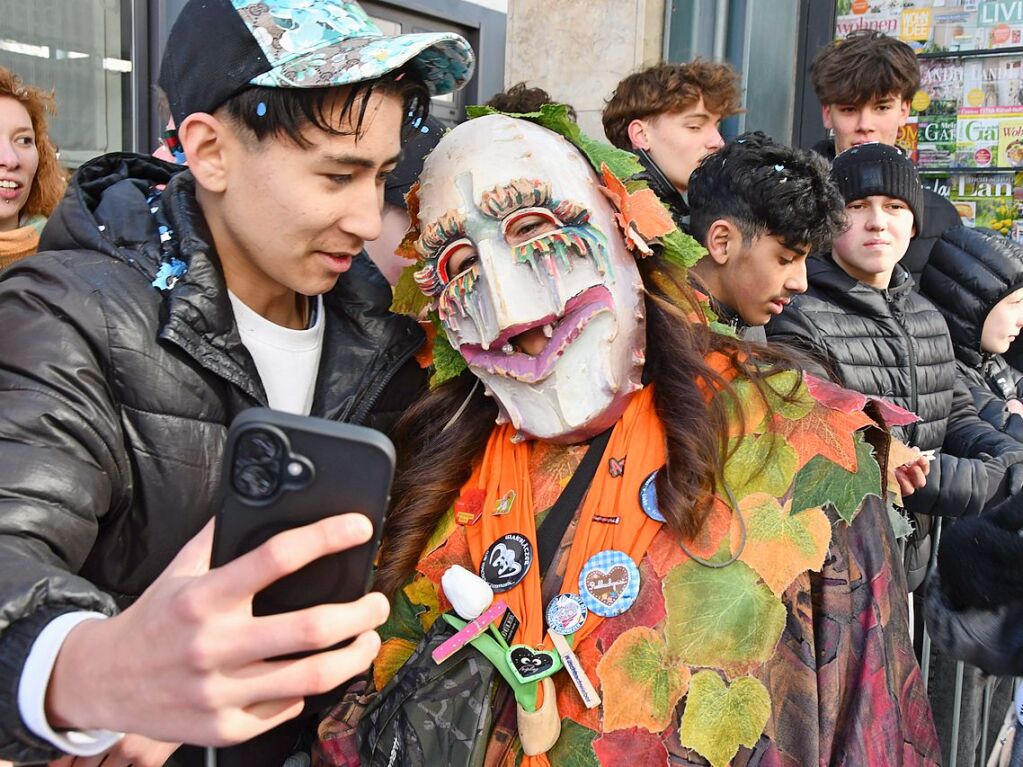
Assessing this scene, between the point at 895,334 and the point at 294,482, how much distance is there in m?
2.43

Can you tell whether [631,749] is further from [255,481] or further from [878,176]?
[878,176]

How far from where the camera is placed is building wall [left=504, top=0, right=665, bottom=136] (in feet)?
15.2

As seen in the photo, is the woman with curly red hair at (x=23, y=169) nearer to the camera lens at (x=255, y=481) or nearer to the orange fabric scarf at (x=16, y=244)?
the orange fabric scarf at (x=16, y=244)

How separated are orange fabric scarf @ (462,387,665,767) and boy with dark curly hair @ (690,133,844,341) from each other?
3.32ft

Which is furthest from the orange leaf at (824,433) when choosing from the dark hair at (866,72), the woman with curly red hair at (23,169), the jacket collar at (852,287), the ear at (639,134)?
the woman with curly red hair at (23,169)

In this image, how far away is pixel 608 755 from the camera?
5.09 feet

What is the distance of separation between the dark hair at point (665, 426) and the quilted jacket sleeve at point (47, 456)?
54cm

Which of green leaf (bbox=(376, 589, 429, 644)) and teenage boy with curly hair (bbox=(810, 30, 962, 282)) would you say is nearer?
green leaf (bbox=(376, 589, 429, 644))

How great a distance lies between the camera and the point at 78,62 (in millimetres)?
3768

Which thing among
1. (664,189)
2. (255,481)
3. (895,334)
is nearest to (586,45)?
(664,189)

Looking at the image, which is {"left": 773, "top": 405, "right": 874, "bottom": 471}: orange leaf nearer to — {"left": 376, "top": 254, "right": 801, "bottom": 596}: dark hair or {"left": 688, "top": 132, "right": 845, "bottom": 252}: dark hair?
{"left": 376, "top": 254, "right": 801, "bottom": 596}: dark hair

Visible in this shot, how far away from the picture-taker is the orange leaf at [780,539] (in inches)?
62.1

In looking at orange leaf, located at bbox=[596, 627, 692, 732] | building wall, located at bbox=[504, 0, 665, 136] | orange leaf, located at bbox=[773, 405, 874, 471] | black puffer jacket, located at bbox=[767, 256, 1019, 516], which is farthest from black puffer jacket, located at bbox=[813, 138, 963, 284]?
orange leaf, located at bbox=[596, 627, 692, 732]

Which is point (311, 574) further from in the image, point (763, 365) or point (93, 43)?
point (93, 43)
